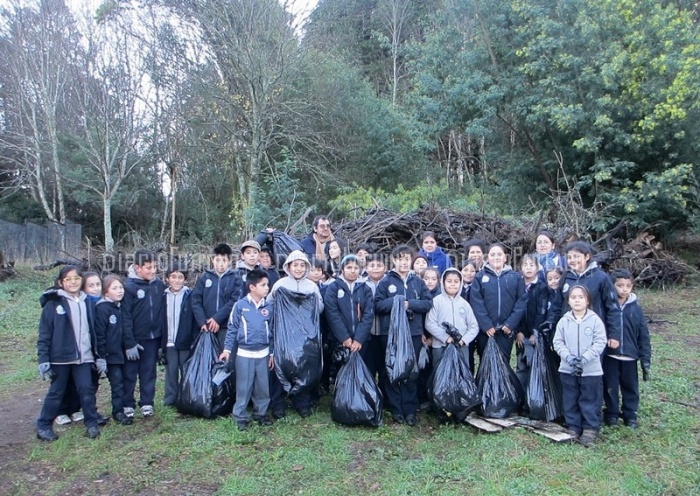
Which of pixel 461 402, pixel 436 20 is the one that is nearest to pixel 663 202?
pixel 436 20

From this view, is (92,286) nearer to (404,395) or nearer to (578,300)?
(404,395)

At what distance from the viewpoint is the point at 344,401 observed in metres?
4.34

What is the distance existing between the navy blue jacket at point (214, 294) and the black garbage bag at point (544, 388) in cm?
257

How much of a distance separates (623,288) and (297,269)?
8.68 ft

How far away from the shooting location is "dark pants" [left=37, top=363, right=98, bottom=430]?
427 cm

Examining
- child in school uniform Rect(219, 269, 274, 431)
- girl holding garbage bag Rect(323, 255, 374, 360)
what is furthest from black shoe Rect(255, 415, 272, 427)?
girl holding garbage bag Rect(323, 255, 374, 360)

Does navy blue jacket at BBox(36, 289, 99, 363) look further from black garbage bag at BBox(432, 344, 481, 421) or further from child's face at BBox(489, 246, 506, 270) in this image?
child's face at BBox(489, 246, 506, 270)

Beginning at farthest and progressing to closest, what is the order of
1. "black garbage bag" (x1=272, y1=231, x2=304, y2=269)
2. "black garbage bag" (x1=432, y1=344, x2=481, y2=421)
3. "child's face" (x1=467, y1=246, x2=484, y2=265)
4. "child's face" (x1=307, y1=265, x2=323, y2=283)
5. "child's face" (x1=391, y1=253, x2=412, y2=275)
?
1. "black garbage bag" (x1=272, y1=231, x2=304, y2=269)
2. "child's face" (x1=467, y1=246, x2=484, y2=265)
3. "child's face" (x1=307, y1=265, x2=323, y2=283)
4. "child's face" (x1=391, y1=253, x2=412, y2=275)
5. "black garbage bag" (x1=432, y1=344, x2=481, y2=421)

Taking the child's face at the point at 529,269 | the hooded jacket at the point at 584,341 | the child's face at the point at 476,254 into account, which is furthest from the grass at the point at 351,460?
the child's face at the point at 476,254

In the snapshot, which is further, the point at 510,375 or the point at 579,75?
the point at 579,75

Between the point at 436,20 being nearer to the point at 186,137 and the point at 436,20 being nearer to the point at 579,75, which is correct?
the point at 579,75

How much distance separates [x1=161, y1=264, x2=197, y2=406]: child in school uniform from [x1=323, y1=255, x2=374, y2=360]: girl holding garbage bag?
127cm

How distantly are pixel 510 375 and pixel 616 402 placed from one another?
2.77 ft

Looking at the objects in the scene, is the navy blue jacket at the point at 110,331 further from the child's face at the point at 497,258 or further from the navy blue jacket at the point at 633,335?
the navy blue jacket at the point at 633,335
